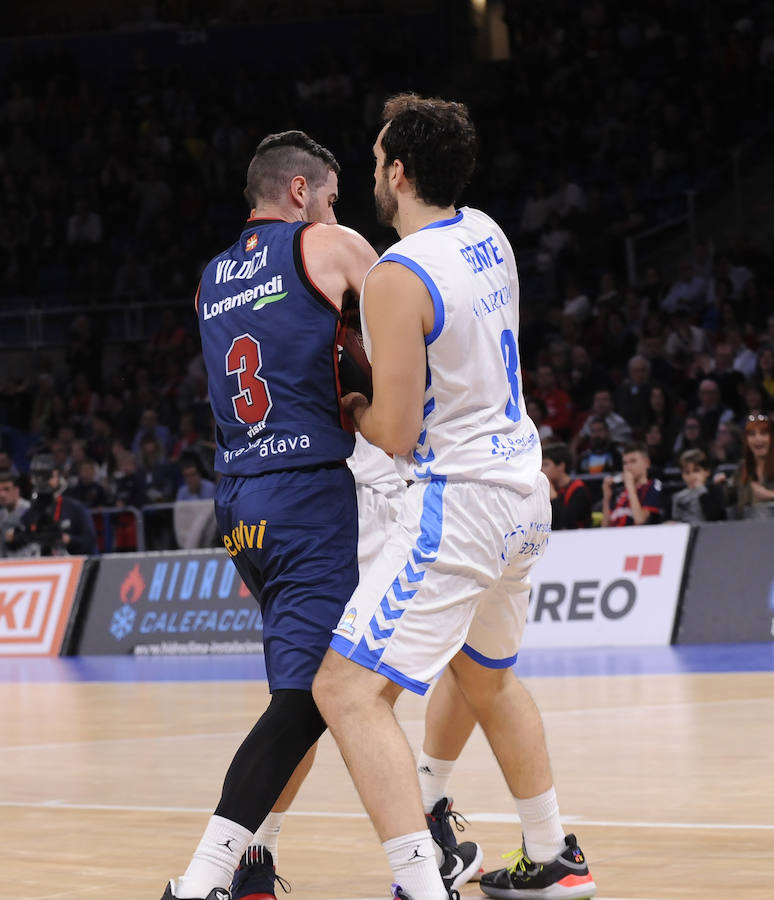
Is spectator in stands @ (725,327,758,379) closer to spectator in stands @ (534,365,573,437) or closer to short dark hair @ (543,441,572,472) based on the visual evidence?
spectator in stands @ (534,365,573,437)

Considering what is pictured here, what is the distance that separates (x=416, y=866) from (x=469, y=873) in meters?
0.90

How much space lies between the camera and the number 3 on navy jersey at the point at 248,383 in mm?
4383

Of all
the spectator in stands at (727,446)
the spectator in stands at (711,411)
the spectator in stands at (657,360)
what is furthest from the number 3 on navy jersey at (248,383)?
the spectator in stands at (657,360)

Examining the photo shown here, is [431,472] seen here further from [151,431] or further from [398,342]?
[151,431]

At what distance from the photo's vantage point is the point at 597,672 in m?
10.9

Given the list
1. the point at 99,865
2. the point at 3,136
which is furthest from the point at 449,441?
the point at 3,136

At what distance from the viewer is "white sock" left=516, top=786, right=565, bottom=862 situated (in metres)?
4.39

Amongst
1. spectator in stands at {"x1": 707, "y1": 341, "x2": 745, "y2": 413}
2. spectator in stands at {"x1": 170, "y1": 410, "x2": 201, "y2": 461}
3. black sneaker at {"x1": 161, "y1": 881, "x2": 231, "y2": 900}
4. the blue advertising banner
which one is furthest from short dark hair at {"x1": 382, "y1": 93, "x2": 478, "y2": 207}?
spectator in stands at {"x1": 170, "y1": 410, "x2": 201, "y2": 461}

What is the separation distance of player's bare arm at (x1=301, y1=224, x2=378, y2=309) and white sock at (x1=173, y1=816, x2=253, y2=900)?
1460 millimetres

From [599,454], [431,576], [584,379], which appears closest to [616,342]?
[584,379]

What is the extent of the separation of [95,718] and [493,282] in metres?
6.13

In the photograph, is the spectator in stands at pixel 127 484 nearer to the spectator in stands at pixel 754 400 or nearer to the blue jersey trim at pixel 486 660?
the spectator in stands at pixel 754 400

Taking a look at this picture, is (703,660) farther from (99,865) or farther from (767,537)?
(99,865)

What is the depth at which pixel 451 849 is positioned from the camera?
4.65 meters
